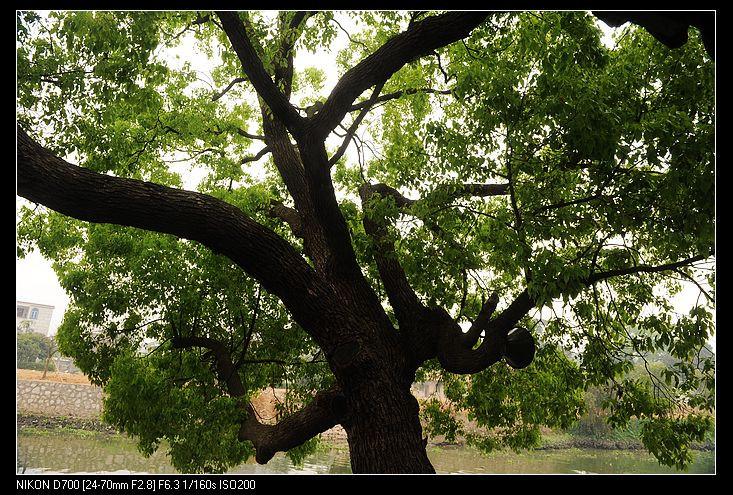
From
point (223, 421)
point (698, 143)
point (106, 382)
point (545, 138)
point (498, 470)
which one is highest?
point (545, 138)

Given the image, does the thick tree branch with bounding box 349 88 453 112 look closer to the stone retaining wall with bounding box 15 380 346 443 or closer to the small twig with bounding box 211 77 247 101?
the small twig with bounding box 211 77 247 101

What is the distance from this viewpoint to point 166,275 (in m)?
6.20

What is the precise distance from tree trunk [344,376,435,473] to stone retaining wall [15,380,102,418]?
10.2 metres

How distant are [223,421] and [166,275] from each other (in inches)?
73.9

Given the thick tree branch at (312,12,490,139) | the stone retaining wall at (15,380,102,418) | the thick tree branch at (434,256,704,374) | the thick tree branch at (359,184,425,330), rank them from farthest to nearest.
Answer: the stone retaining wall at (15,380,102,418)
the thick tree branch at (359,184,425,330)
the thick tree branch at (434,256,704,374)
the thick tree branch at (312,12,490,139)

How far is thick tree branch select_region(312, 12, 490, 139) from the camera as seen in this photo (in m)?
3.50

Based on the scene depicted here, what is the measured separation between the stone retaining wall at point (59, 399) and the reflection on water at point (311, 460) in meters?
0.57

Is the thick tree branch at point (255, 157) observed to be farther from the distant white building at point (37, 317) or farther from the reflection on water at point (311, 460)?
the reflection on water at point (311, 460)

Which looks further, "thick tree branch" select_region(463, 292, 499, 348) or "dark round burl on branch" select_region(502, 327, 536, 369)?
"dark round burl on branch" select_region(502, 327, 536, 369)

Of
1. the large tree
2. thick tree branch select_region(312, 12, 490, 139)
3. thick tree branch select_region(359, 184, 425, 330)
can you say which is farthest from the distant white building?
thick tree branch select_region(312, 12, 490, 139)
